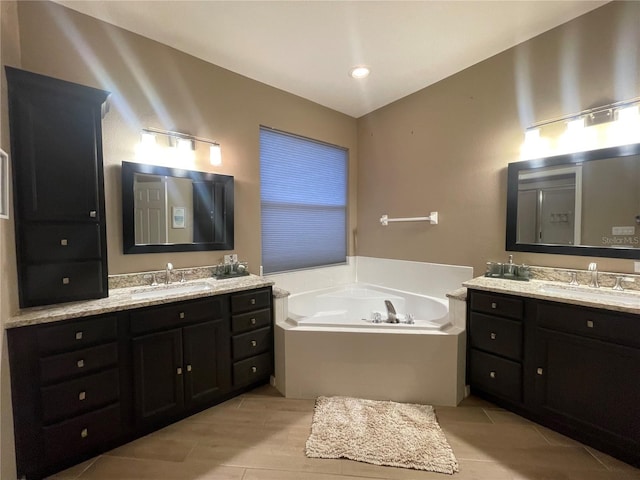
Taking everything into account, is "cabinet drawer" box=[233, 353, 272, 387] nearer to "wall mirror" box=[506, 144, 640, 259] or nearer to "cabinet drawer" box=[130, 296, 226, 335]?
"cabinet drawer" box=[130, 296, 226, 335]

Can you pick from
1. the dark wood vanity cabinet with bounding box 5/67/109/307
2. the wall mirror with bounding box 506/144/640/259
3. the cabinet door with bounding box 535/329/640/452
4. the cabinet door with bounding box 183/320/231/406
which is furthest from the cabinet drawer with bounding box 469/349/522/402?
the dark wood vanity cabinet with bounding box 5/67/109/307

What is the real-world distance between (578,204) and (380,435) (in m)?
2.16

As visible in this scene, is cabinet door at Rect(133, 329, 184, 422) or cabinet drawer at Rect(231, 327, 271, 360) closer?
cabinet door at Rect(133, 329, 184, 422)

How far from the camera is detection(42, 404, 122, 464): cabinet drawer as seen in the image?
148cm

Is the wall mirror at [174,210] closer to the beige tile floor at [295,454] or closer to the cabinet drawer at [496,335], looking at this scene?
the beige tile floor at [295,454]

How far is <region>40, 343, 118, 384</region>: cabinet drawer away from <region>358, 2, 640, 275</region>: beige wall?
8.95 ft

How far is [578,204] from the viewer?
211 cm

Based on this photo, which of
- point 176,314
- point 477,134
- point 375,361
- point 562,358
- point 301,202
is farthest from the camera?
point 301,202

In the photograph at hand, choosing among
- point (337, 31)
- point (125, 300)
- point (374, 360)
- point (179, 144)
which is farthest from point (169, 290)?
point (337, 31)

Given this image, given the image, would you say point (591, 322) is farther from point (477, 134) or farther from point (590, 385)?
point (477, 134)

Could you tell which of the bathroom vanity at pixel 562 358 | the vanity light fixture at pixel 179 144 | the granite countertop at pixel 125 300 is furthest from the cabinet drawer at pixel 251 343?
the bathroom vanity at pixel 562 358

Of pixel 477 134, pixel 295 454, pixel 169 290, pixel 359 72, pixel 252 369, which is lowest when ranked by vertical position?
pixel 295 454

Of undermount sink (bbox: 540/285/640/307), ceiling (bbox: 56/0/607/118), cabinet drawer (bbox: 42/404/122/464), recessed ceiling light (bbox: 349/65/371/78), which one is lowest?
cabinet drawer (bbox: 42/404/122/464)

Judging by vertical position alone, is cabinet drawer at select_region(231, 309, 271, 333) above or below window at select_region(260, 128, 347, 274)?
below
